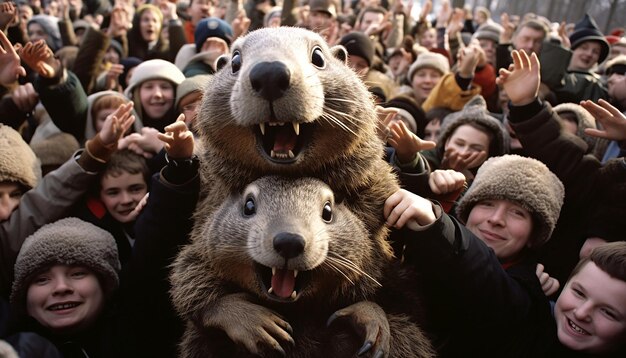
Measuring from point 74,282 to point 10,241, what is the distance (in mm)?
626

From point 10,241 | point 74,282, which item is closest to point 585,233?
point 74,282

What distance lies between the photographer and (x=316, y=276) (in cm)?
147

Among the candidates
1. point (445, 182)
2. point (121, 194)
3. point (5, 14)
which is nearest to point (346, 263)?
point (445, 182)

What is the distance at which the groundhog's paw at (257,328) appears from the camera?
1431 mm

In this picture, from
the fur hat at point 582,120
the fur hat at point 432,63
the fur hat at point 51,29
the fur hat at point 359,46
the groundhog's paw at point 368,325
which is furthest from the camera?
the fur hat at point 51,29

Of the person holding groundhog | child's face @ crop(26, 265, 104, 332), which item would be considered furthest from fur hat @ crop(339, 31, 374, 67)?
child's face @ crop(26, 265, 104, 332)

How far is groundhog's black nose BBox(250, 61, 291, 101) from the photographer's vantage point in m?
1.34

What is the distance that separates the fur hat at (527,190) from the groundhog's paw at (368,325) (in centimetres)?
126

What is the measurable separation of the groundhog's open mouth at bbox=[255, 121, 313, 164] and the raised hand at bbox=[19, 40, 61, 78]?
2669 mm

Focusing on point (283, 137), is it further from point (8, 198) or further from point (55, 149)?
point (55, 149)

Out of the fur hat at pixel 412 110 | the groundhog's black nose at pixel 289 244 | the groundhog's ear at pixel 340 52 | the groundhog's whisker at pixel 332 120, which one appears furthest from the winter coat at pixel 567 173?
the groundhog's black nose at pixel 289 244

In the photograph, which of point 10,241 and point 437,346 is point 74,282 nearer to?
point 10,241

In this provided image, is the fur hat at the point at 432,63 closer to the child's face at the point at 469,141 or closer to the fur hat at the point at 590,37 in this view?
the fur hat at the point at 590,37

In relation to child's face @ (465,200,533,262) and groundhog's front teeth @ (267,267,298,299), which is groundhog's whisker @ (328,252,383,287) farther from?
child's face @ (465,200,533,262)
